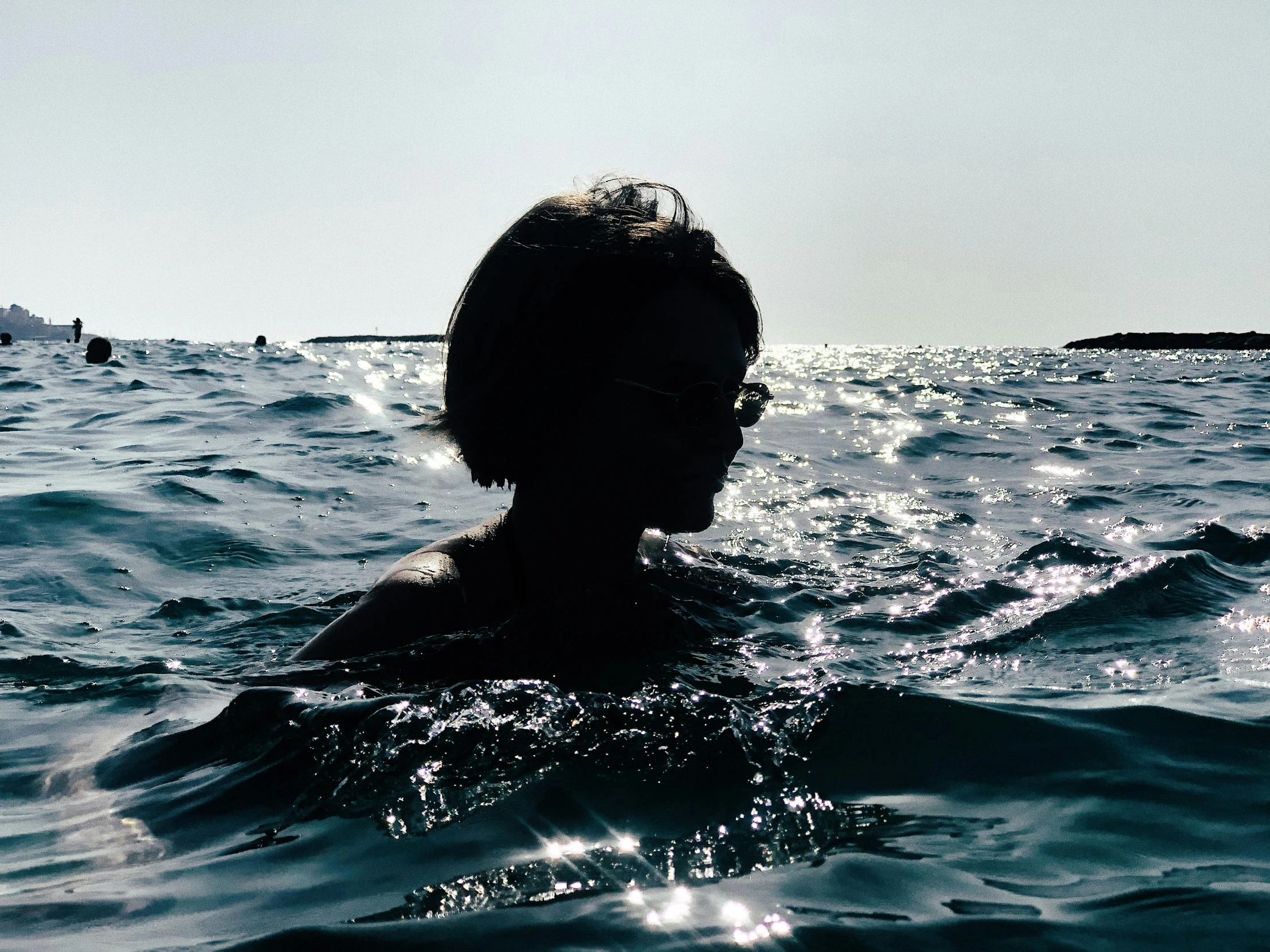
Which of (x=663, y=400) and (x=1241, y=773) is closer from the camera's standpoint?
(x=1241, y=773)

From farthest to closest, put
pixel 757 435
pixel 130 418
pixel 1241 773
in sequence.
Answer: pixel 130 418, pixel 757 435, pixel 1241 773

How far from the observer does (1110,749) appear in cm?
219

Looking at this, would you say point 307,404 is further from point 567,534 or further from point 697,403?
point 697,403

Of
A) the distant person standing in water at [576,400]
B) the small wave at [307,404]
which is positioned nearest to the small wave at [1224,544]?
the distant person standing in water at [576,400]

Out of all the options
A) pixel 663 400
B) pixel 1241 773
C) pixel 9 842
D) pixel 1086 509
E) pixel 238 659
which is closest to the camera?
pixel 9 842

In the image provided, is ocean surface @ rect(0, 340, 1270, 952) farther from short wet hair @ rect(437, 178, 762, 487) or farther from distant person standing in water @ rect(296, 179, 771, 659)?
short wet hair @ rect(437, 178, 762, 487)

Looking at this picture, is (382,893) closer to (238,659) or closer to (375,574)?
(238,659)

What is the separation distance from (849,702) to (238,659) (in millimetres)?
1970

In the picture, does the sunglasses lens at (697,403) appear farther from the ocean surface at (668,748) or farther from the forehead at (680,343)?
the ocean surface at (668,748)

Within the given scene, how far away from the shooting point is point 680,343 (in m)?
2.78

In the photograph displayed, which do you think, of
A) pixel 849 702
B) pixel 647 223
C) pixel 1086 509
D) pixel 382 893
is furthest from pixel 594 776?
pixel 1086 509

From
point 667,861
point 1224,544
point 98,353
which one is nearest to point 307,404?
point 1224,544

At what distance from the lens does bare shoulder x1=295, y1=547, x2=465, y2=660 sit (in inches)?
104

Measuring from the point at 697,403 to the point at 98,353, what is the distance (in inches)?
1154
